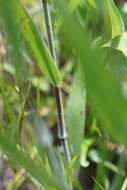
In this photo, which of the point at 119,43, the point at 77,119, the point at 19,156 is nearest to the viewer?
the point at 19,156

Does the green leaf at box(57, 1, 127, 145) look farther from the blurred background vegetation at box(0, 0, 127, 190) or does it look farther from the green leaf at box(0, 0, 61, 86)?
the green leaf at box(0, 0, 61, 86)

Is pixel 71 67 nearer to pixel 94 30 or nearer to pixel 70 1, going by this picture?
pixel 94 30

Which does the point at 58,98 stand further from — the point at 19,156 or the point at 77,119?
the point at 19,156

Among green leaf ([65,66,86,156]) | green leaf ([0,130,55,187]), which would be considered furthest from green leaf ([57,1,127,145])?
green leaf ([65,66,86,156])

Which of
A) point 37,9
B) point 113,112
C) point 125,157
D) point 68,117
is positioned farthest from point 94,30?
point 113,112

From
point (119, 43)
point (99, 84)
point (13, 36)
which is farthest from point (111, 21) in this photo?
point (99, 84)
